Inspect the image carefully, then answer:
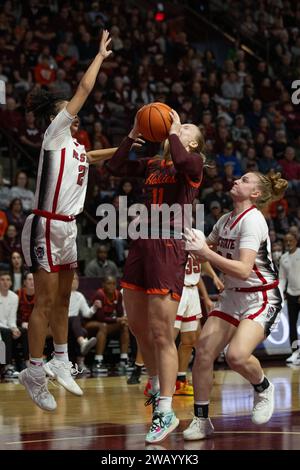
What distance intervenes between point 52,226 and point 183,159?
4.93 feet

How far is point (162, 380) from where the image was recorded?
6.60 meters

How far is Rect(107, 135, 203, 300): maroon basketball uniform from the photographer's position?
6625 mm

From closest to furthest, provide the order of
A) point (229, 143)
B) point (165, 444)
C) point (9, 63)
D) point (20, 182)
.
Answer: point (165, 444)
point (20, 182)
point (9, 63)
point (229, 143)

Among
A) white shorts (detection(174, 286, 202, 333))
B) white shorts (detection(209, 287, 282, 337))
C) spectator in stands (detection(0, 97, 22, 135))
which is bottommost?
white shorts (detection(174, 286, 202, 333))

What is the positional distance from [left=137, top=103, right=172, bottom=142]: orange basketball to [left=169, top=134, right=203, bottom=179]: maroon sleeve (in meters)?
0.18

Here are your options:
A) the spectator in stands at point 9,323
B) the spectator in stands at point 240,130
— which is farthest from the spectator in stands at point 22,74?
the spectator in stands at point 9,323

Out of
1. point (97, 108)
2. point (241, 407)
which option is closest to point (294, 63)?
point (97, 108)

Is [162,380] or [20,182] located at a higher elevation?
[20,182]

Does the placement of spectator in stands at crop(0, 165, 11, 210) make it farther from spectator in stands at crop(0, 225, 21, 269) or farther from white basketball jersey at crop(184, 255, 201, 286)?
white basketball jersey at crop(184, 255, 201, 286)

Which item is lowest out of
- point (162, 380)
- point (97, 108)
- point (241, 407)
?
point (241, 407)

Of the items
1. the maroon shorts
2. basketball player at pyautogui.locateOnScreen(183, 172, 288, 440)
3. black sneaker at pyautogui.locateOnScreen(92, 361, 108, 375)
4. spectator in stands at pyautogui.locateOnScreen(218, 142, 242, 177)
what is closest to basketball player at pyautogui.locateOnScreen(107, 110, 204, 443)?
the maroon shorts

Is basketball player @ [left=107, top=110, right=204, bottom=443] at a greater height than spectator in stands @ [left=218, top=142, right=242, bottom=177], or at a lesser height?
lesser
